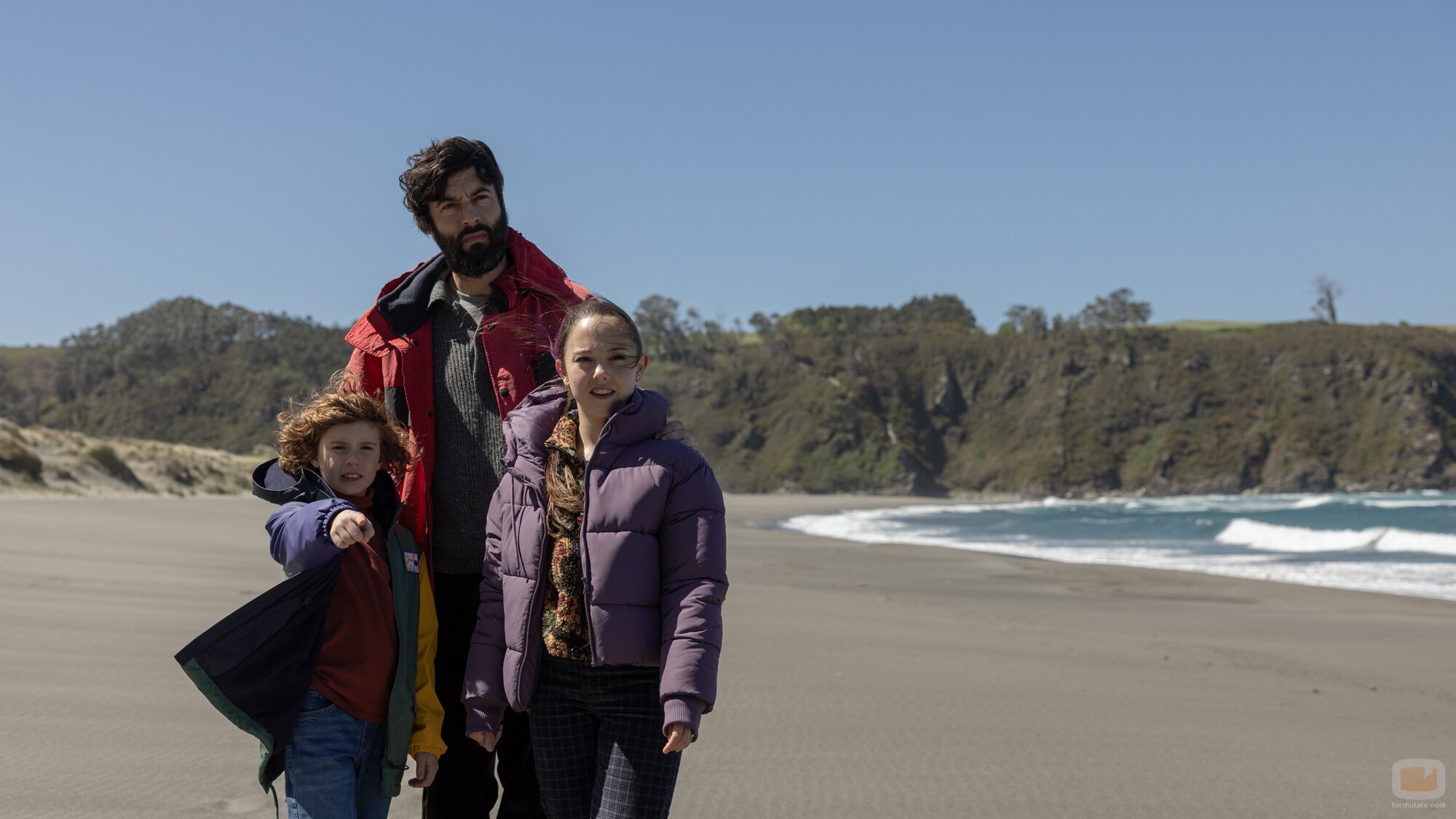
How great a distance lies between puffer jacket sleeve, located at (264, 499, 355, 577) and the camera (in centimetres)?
224

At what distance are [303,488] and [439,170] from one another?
0.83 metres

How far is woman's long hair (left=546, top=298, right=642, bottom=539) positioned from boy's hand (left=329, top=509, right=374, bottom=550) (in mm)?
383

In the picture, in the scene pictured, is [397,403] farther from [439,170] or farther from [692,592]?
[692,592]

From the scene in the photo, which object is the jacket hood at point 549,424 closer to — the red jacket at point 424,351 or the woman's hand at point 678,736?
the red jacket at point 424,351

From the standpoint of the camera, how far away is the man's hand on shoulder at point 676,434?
2.32 m

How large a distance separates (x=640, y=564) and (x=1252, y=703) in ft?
16.0

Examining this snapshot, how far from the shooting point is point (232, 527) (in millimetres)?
13906

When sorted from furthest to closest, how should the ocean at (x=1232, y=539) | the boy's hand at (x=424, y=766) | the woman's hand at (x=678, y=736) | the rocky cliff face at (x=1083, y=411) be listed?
the rocky cliff face at (x=1083, y=411), the ocean at (x=1232, y=539), the boy's hand at (x=424, y=766), the woman's hand at (x=678, y=736)

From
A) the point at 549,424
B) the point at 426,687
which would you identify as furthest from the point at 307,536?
the point at 549,424

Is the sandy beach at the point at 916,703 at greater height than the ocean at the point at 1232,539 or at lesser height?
greater

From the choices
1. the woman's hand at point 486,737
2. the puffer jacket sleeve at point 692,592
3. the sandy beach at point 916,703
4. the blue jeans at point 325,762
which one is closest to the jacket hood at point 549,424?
the puffer jacket sleeve at point 692,592

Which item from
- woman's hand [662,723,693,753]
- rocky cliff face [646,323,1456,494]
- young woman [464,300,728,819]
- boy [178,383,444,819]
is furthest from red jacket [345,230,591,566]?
rocky cliff face [646,323,1456,494]

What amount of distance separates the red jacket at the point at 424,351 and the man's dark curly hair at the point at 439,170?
0.18 meters

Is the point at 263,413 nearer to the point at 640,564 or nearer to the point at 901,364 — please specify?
the point at 901,364
